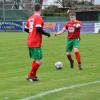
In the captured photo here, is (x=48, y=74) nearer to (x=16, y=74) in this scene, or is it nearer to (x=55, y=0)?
(x=16, y=74)

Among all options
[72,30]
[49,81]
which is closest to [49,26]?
[72,30]

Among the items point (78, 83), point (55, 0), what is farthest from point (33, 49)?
point (55, 0)

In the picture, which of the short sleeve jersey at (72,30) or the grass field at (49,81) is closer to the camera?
the grass field at (49,81)

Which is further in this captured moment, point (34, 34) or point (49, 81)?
point (49, 81)

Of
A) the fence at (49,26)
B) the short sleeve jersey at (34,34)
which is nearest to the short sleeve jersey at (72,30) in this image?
the short sleeve jersey at (34,34)

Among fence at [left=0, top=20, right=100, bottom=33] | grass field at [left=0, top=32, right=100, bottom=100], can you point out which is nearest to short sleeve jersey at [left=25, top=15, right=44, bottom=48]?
grass field at [left=0, top=32, right=100, bottom=100]

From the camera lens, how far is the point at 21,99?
31.8 feet

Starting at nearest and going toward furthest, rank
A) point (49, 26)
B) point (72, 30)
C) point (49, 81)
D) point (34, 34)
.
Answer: point (34, 34)
point (49, 81)
point (72, 30)
point (49, 26)

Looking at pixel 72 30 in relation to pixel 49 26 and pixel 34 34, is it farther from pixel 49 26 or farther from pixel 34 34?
pixel 49 26

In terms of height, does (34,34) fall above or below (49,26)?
above

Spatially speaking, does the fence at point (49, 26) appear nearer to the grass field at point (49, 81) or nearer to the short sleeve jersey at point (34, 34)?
the grass field at point (49, 81)

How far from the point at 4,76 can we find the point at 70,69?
2751 mm

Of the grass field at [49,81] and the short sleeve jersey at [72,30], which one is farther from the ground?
the short sleeve jersey at [72,30]

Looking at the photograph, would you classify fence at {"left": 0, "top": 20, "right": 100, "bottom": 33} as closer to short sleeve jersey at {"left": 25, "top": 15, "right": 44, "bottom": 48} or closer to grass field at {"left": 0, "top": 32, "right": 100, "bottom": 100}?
grass field at {"left": 0, "top": 32, "right": 100, "bottom": 100}
